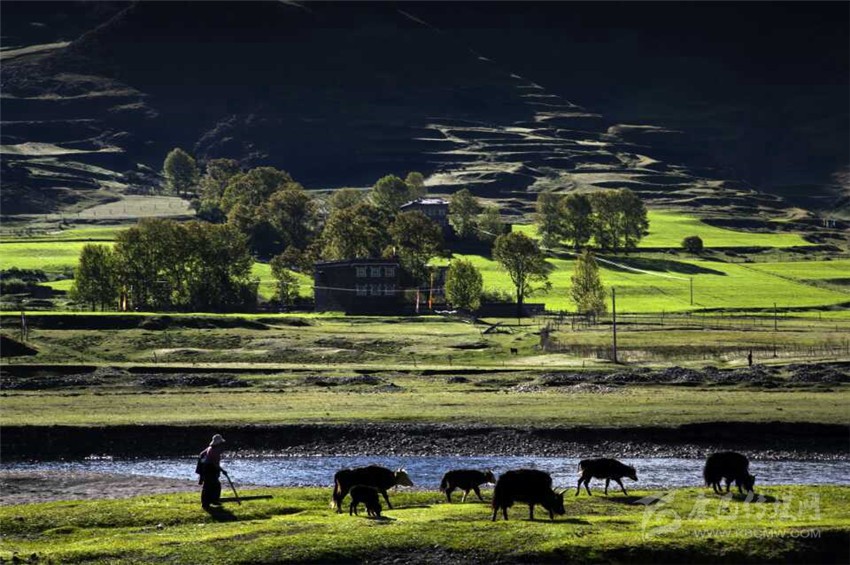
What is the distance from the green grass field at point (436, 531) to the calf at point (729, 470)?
92 cm

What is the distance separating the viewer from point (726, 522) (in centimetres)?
4088


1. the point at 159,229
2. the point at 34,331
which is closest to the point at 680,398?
the point at 34,331

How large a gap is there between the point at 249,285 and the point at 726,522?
132 metres

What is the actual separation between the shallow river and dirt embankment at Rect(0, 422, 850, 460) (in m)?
1.62

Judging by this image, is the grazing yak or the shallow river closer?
the grazing yak

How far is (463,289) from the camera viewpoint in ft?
536

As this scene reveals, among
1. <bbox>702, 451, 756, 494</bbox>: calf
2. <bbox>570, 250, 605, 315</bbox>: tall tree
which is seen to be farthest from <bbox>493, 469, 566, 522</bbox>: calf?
<bbox>570, 250, 605, 315</bbox>: tall tree

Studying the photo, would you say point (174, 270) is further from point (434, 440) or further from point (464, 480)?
point (464, 480)

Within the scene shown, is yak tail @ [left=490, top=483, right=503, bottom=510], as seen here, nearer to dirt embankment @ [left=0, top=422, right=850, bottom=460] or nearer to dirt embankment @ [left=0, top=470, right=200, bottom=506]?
dirt embankment @ [left=0, top=470, right=200, bottom=506]

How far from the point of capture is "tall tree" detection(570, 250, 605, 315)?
538 feet

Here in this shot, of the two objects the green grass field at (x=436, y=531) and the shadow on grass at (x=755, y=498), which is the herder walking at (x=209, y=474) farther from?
the shadow on grass at (x=755, y=498)

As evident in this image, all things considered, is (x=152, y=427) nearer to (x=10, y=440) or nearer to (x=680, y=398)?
(x=10, y=440)

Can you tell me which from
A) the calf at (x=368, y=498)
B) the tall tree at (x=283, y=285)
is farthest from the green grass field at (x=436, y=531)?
the tall tree at (x=283, y=285)

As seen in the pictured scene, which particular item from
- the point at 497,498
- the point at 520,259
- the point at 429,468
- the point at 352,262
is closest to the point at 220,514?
the point at 497,498
